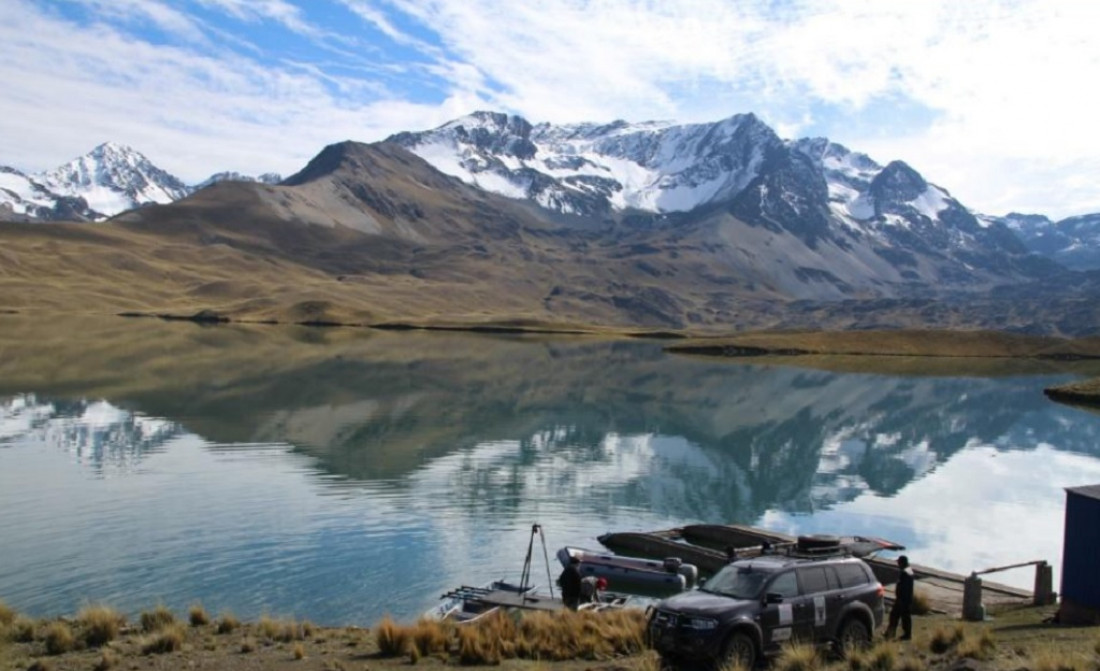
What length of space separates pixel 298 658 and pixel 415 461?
1369 inches

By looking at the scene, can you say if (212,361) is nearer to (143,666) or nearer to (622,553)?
(622,553)

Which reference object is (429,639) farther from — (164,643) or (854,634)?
(854,634)

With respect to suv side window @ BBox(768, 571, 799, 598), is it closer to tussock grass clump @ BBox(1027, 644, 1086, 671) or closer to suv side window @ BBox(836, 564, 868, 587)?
suv side window @ BBox(836, 564, 868, 587)

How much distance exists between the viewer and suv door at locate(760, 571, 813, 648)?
1994 centimetres

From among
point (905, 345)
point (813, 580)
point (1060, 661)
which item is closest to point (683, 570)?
point (813, 580)

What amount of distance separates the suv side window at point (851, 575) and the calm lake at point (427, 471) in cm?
1246

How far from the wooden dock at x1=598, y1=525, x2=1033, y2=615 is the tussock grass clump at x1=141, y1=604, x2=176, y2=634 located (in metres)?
13.5

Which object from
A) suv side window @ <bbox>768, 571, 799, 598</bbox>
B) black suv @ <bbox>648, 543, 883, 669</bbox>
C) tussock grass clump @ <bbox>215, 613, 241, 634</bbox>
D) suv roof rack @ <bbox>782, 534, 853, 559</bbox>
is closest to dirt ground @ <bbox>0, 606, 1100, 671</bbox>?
tussock grass clump @ <bbox>215, 613, 241, 634</bbox>

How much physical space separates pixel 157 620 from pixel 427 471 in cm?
2928

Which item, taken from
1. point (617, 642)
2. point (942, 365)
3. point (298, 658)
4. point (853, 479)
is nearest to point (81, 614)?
point (298, 658)

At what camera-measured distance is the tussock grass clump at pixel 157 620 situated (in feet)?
74.0

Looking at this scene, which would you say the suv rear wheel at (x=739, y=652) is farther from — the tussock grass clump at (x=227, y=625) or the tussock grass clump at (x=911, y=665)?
the tussock grass clump at (x=227, y=625)

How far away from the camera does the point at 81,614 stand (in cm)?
2278

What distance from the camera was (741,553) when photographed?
24.9 metres
